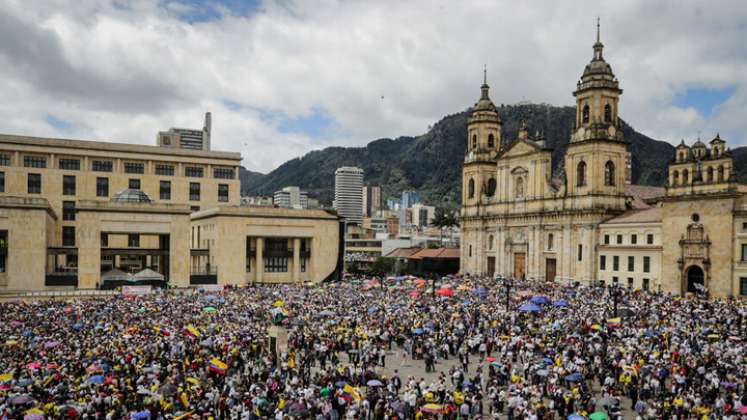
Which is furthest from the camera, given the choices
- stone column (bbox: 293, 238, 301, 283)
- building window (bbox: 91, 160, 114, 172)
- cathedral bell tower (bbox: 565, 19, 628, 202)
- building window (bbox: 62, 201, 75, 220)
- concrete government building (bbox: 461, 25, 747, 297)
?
building window (bbox: 91, 160, 114, 172)

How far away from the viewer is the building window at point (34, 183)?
78.5 m

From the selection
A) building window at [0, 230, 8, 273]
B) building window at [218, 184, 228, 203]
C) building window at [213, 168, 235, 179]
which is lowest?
building window at [0, 230, 8, 273]

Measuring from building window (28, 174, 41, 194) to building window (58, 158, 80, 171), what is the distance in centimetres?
304

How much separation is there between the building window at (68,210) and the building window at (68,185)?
1.48m

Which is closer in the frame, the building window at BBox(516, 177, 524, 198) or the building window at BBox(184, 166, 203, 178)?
the building window at BBox(516, 177, 524, 198)

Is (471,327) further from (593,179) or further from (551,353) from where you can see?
(593,179)

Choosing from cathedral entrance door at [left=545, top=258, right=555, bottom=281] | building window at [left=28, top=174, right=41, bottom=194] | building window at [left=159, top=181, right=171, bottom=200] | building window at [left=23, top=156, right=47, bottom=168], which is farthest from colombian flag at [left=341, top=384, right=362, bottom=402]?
building window at [left=23, top=156, right=47, bottom=168]

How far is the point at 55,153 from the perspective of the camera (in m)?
79.8

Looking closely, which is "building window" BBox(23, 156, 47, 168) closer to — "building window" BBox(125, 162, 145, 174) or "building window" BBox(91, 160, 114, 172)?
"building window" BBox(91, 160, 114, 172)

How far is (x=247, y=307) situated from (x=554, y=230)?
127ft

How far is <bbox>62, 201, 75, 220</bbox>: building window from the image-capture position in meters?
79.3

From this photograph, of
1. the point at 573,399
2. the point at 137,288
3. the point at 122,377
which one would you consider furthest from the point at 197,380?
the point at 137,288

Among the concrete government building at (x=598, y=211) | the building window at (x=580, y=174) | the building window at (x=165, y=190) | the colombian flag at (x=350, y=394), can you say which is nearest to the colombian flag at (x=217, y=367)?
the colombian flag at (x=350, y=394)

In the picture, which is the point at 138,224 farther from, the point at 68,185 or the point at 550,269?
the point at 550,269
